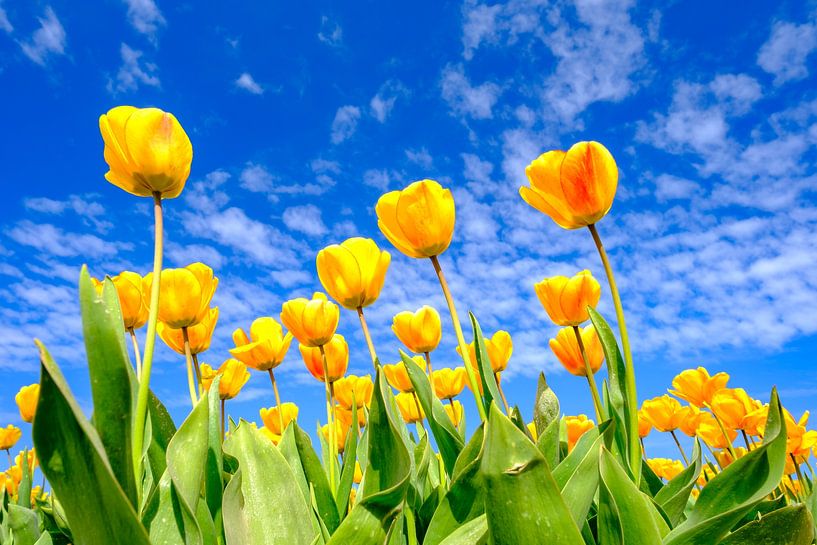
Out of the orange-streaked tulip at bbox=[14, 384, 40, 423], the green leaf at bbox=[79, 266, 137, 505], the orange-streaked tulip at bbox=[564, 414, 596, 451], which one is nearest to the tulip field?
the green leaf at bbox=[79, 266, 137, 505]

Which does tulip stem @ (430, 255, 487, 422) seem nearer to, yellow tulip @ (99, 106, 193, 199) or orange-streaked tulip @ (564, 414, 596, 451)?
yellow tulip @ (99, 106, 193, 199)

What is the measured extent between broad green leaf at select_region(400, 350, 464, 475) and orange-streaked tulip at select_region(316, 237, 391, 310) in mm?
466

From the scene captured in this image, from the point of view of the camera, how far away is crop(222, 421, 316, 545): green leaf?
3.96 feet

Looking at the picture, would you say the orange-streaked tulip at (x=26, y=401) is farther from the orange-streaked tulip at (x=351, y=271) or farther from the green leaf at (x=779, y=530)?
the green leaf at (x=779, y=530)

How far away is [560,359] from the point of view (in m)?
2.97

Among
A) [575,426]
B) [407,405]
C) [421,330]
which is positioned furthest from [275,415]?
[575,426]

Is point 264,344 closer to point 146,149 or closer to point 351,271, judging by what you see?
point 351,271

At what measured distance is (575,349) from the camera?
2.90 meters

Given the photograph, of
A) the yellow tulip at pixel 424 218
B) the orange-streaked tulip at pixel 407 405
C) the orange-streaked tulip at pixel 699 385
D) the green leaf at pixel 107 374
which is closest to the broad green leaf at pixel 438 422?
the yellow tulip at pixel 424 218

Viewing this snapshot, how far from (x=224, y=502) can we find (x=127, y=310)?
1.13m

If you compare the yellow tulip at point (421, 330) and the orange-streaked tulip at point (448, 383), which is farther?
the orange-streaked tulip at point (448, 383)

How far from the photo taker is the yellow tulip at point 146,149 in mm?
1347

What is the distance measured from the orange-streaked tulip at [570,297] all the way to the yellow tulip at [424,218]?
0.77m

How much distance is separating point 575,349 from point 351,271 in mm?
1321
